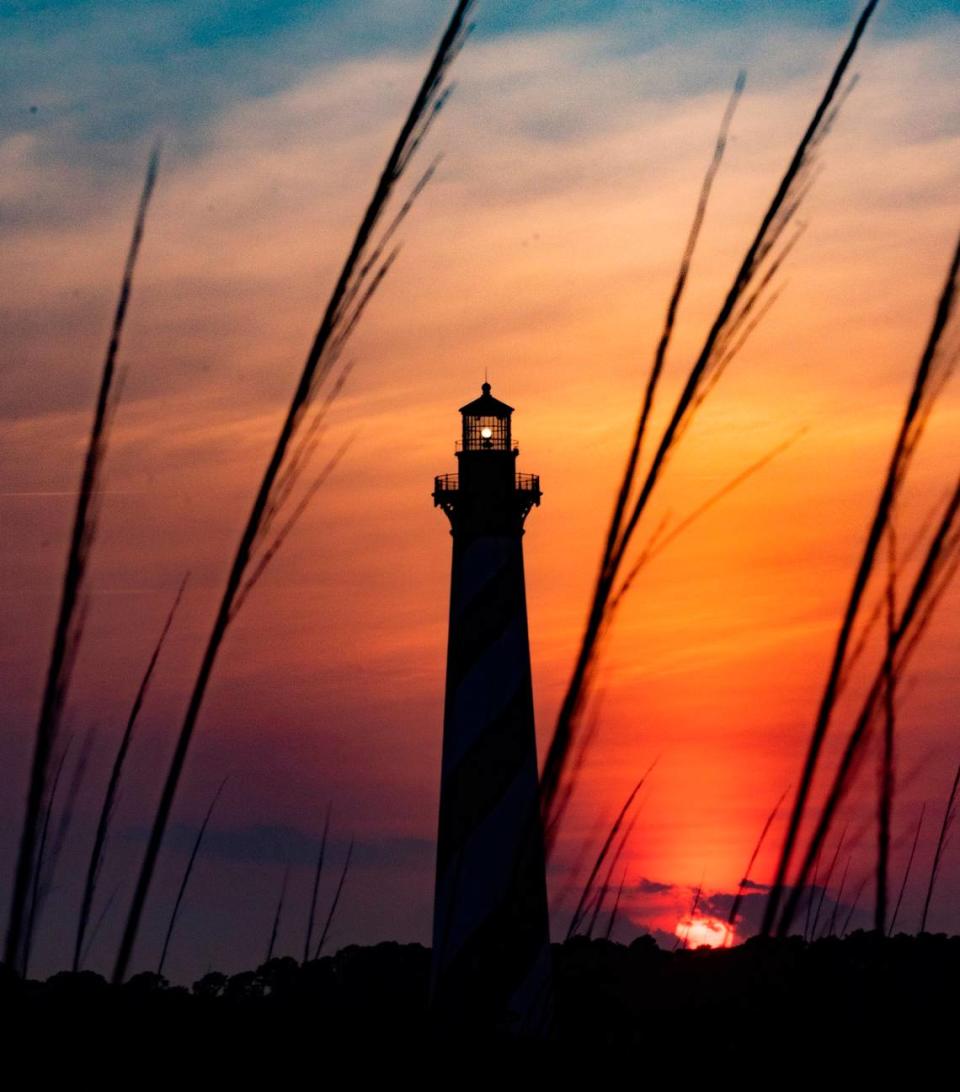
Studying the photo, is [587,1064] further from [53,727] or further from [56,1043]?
[53,727]

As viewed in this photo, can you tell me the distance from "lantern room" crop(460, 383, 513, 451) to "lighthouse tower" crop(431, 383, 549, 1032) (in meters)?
0.27

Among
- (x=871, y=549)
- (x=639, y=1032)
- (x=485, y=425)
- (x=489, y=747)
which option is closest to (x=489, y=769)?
(x=489, y=747)

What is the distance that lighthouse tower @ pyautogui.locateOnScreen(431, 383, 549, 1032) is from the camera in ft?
99.9

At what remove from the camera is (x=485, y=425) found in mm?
31797

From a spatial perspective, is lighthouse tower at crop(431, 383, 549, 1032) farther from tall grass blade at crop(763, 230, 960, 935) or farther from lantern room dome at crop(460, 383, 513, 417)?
tall grass blade at crop(763, 230, 960, 935)

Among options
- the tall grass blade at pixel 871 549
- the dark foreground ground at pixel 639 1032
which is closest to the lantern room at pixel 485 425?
the dark foreground ground at pixel 639 1032

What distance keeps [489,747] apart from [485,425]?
6.06 metres

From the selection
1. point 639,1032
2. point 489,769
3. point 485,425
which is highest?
point 485,425

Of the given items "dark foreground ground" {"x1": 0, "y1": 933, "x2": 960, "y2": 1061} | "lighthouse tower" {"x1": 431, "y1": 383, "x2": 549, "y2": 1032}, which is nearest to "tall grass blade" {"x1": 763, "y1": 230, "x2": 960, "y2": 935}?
"dark foreground ground" {"x1": 0, "y1": 933, "x2": 960, "y2": 1061}

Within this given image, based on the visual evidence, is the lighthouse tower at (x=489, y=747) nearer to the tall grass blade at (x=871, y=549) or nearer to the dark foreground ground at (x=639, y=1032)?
the dark foreground ground at (x=639, y=1032)

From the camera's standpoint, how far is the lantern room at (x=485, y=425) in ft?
104

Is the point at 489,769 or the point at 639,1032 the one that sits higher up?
the point at 489,769

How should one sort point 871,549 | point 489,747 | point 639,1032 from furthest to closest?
point 489,747
point 639,1032
point 871,549

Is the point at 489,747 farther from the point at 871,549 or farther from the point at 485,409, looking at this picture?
the point at 871,549
